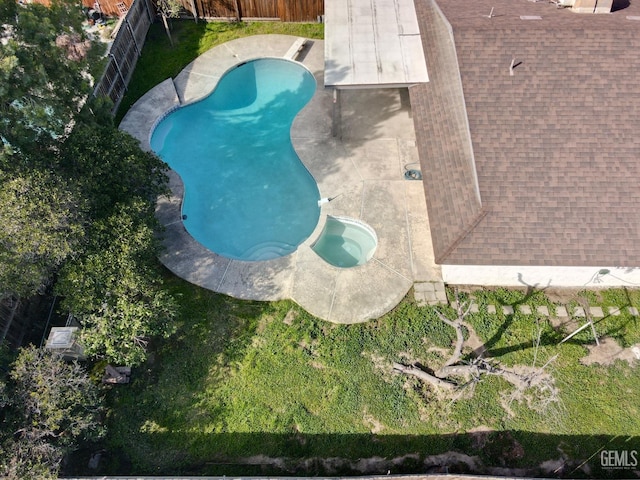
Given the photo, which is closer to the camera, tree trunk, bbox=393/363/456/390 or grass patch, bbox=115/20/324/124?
tree trunk, bbox=393/363/456/390

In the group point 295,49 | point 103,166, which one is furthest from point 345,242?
point 295,49

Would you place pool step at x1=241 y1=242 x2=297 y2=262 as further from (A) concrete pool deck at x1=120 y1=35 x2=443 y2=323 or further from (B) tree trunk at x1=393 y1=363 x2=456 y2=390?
(B) tree trunk at x1=393 y1=363 x2=456 y2=390

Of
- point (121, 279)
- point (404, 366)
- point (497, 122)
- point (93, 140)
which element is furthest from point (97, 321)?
point (497, 122)

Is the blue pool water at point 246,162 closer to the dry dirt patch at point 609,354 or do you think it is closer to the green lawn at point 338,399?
the green lawn at point 338,399

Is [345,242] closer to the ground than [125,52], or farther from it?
closer to the ground

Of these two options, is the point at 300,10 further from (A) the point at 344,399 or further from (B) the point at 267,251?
(A) the point at 344,399

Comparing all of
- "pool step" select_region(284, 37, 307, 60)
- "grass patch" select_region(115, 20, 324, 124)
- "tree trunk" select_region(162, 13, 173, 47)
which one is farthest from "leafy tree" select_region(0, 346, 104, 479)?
"tree trunk" select_region(162, 13, 173, 47)

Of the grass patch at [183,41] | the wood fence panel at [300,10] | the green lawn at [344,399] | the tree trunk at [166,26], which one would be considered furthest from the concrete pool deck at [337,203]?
the wood fence panel at [300,10]
